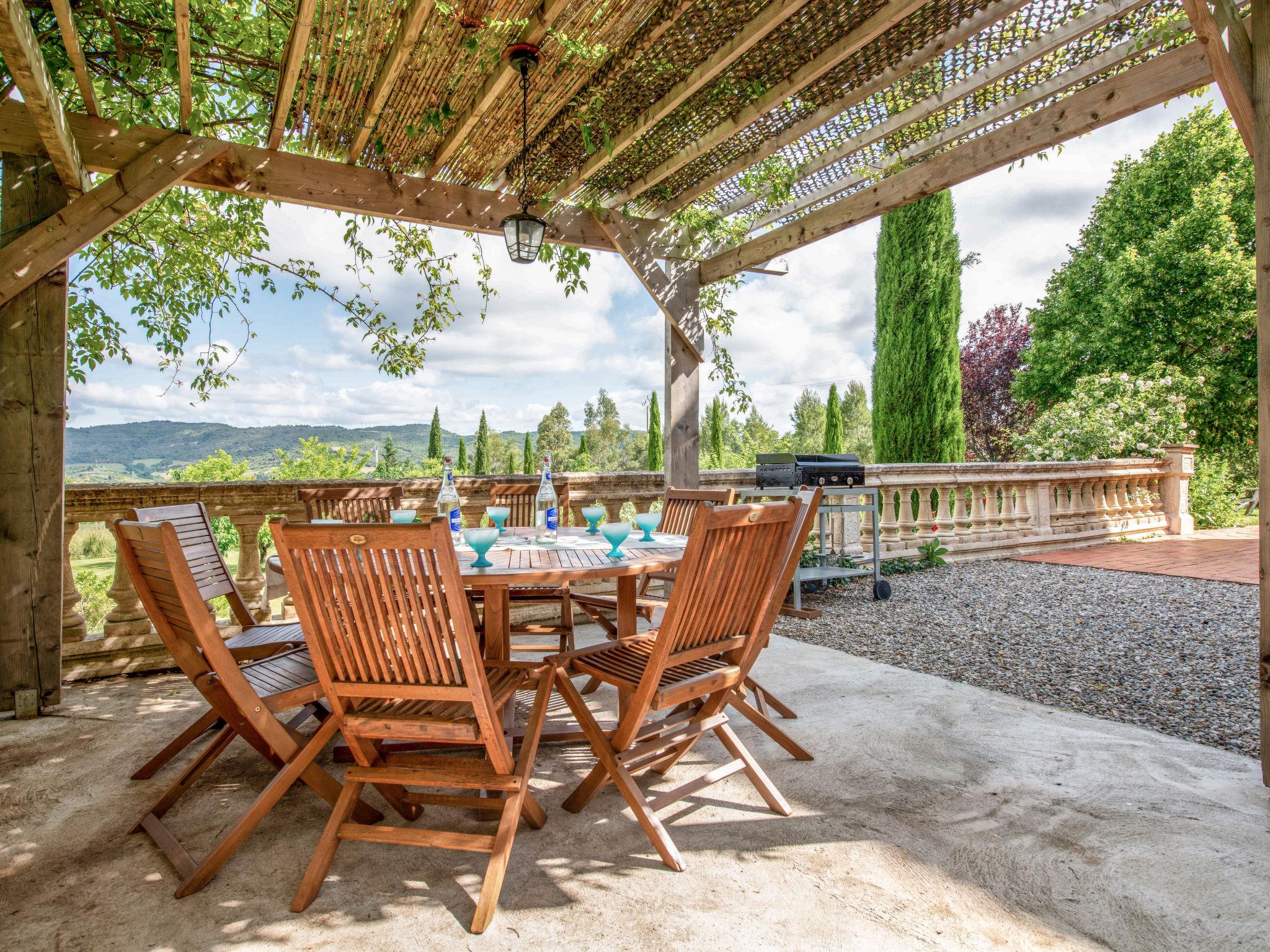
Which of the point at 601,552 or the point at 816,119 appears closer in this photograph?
the point at 601,552

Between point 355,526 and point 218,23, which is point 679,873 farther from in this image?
point 218,23

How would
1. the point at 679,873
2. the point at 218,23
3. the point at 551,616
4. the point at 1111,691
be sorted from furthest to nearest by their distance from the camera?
the point at 551,616 → the point at 218,23 → the point at 1111,691 → the point at 679,873

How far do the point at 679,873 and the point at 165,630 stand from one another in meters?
1.61

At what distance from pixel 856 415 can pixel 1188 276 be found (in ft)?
56.5

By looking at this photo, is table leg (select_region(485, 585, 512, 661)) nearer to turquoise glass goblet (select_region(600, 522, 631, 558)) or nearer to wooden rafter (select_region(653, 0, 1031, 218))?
turquoise glass goblet (select_region(600, 522, 631, 558))

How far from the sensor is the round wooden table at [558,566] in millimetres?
1929

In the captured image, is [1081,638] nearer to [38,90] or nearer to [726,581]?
[726,581]

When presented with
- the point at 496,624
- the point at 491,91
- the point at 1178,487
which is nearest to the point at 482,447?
the point at 1178,487

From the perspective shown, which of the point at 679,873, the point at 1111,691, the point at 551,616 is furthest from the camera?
the point at 551,616

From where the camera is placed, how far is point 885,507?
20.4 ft

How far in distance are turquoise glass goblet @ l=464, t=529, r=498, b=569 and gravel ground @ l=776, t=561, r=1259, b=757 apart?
8.20ft

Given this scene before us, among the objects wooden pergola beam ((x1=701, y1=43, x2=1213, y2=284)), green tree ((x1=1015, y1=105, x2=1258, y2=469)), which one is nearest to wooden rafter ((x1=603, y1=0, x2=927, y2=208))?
wooden pergola beam ((x1=701, y1=43, x2=1213, y2=284))

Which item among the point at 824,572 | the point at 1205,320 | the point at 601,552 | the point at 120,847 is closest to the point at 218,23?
the point at 601,552

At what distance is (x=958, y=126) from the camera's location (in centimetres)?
370
